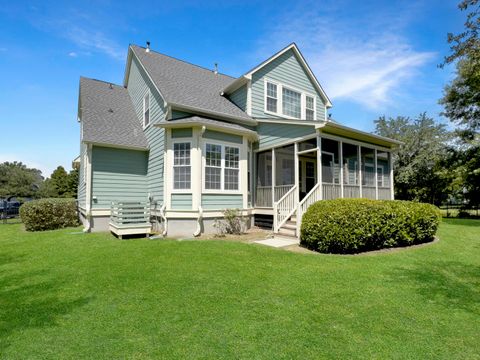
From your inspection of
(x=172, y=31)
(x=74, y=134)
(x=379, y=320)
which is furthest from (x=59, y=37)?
(x=379, y=320)

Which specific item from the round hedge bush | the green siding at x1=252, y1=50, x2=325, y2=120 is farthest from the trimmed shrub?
the round hedge bush

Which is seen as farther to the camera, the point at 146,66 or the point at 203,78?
the point at 203,78

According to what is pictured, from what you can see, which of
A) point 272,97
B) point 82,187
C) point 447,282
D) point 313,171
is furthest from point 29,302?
point 272,97

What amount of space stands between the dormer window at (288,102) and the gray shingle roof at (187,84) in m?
1.85

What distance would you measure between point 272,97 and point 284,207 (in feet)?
21.0

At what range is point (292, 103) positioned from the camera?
15148mm

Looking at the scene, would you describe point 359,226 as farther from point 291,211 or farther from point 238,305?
point 238,305

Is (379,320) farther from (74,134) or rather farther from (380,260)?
(74,134)

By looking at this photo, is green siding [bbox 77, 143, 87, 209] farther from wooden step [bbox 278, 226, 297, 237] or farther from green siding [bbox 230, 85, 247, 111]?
wooden step [bbox 278, 226, 297, 237]

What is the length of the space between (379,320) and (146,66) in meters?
13.7

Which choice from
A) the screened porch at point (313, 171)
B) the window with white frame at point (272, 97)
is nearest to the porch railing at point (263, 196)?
the screened porch at point (313, 171)

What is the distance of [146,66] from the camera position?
1339cm

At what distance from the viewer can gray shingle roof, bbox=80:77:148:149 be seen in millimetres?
12333

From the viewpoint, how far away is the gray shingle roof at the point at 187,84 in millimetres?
11844
